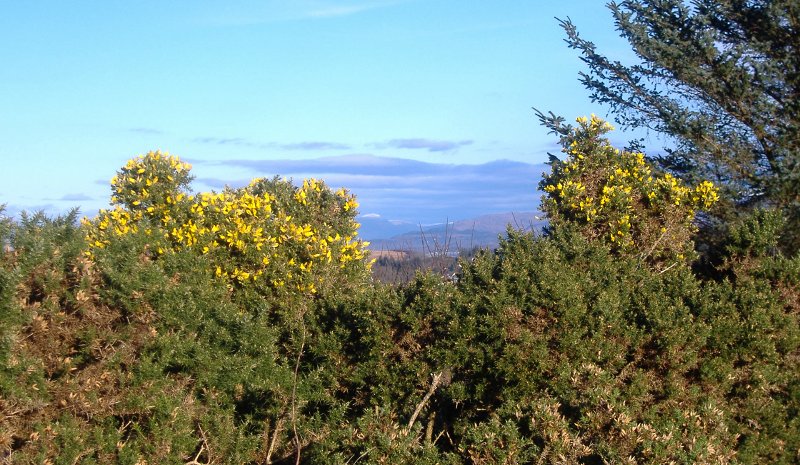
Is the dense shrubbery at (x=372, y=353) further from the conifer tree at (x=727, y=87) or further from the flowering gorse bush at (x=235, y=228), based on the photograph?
the conifer tree at (x=727, y=87)

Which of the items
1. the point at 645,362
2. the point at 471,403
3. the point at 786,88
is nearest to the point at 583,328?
the point at 645,362

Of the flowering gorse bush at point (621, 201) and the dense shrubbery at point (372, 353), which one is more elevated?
the flowering gorse bush at point (621, 201)

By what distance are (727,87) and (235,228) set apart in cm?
677

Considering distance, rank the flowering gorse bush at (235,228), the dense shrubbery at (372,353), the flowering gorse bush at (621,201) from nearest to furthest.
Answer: the dense shrubbery at (372,353) → the flowering gorse bush at (235,228) → the flowering gorse bush at (621,201)

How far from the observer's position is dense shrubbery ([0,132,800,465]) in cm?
392

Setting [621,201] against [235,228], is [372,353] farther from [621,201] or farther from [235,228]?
[621,201]

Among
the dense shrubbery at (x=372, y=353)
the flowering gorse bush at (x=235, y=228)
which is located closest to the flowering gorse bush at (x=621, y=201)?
the dense shrubbery at (x=372, y=353)

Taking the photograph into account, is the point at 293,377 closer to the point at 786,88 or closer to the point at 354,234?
the point at 354,234

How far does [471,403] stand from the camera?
16.4 ft

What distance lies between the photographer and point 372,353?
5.11 meters

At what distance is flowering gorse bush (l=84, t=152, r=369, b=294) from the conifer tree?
4.69 m

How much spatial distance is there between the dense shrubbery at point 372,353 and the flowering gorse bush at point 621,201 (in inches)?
30.7

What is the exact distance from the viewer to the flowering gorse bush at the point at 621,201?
731 centimetres

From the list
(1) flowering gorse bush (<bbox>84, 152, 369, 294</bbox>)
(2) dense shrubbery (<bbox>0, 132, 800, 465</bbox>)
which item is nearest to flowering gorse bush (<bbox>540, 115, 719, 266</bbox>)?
(2) dense shrubbery (<bbox>0, 132, 800, 465</bbox>)
